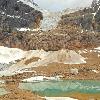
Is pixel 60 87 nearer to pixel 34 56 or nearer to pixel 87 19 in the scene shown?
pixel 34 56

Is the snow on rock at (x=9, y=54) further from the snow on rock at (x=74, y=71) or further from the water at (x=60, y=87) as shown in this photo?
the water at (x=60, y=87)

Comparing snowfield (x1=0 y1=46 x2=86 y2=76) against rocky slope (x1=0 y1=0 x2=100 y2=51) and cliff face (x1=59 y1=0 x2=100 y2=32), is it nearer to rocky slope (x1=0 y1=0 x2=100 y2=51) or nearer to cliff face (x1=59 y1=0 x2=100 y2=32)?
rocky slope (x1=0 y1=0 x2=100 y2=51)

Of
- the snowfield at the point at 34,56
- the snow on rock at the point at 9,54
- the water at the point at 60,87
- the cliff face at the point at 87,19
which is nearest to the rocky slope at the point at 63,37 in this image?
the cliff face at the point at 87,19

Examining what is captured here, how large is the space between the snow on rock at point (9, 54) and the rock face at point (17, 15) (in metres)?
19.2

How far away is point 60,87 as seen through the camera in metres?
70.9

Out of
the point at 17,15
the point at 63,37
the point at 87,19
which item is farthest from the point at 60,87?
the point at 17,15

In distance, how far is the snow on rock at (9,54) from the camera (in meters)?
104

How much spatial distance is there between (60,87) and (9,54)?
40674 millimetres

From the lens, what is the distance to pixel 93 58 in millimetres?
105125

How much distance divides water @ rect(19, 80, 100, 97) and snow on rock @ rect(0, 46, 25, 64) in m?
27.8

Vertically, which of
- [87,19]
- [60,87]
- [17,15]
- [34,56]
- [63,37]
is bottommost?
[60,87]

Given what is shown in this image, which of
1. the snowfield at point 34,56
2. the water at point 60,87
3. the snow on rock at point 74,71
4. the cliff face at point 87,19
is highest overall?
the cliff face at point 87,19

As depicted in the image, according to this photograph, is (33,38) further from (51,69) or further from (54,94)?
(54,94)

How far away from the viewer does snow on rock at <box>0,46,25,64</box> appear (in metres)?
104
